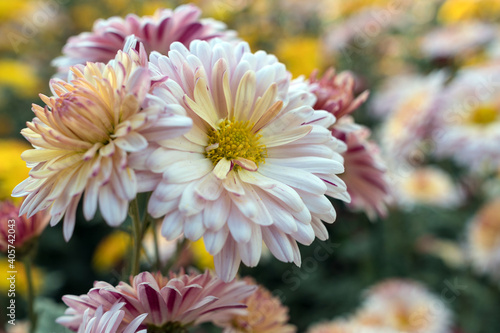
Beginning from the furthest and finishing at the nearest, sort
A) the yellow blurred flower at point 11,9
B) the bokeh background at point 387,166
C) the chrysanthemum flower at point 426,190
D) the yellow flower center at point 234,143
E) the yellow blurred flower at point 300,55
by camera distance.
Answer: the yellow blurred flower at point 11,9 < the yellow blurred flower at point 300,55 < the chrysanthemum flower at point 426,190 < the bokeh background at point 387,166 < the yellow flower center at point 234,143

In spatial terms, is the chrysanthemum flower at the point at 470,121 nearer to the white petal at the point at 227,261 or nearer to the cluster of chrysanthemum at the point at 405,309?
the cluster of chrysanthemum at the point at 405,309

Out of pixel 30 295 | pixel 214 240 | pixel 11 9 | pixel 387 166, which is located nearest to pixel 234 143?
pixel 214 240

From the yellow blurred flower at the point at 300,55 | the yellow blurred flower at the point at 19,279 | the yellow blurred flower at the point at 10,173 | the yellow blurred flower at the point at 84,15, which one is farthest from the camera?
the yellow blurred flower at the point at 84,15

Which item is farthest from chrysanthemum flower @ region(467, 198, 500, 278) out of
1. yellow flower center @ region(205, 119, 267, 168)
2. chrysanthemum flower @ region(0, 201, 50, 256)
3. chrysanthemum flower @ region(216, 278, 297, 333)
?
chrysanthemum flower @ region(0, 201, 50, 256)

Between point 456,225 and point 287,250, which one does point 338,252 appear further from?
point 287,250

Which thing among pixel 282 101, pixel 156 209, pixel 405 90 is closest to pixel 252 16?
pixel 405 90

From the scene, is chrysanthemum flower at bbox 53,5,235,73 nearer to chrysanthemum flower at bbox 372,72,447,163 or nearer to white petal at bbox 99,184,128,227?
white petal at bbox 99,184,128,227

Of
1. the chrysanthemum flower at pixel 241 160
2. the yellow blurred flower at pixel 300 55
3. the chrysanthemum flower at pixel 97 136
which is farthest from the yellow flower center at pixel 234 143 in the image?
the yellow blurred flower at pixel 300 55
